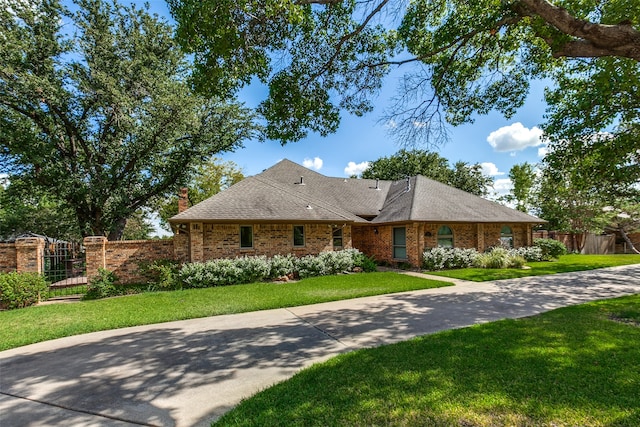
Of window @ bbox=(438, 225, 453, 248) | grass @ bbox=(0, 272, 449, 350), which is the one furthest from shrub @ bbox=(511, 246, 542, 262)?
grass @ bbox=(0, 272, 449, 350)

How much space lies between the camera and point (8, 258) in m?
9.78

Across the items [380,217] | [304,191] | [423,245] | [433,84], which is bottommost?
[423,245]

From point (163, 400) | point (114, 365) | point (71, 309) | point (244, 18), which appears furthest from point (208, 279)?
point (244, 18)

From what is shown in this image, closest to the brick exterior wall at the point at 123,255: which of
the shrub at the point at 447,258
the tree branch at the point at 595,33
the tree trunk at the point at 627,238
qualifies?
the shrub at the point at 447,258

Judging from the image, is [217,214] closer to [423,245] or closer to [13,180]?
[423,245]

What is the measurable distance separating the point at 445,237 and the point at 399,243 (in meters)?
2.55

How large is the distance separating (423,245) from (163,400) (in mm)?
14048

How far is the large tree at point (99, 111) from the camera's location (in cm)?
1398

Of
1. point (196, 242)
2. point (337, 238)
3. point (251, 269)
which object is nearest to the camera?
point (251, 269)

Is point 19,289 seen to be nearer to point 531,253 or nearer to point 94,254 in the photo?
point 94,254

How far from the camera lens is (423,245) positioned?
15531mm

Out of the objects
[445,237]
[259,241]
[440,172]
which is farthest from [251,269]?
[440,172]

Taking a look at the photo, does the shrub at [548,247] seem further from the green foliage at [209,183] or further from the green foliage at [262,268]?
the green foliage at [209,183]

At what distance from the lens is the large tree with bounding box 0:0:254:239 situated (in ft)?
45.9
